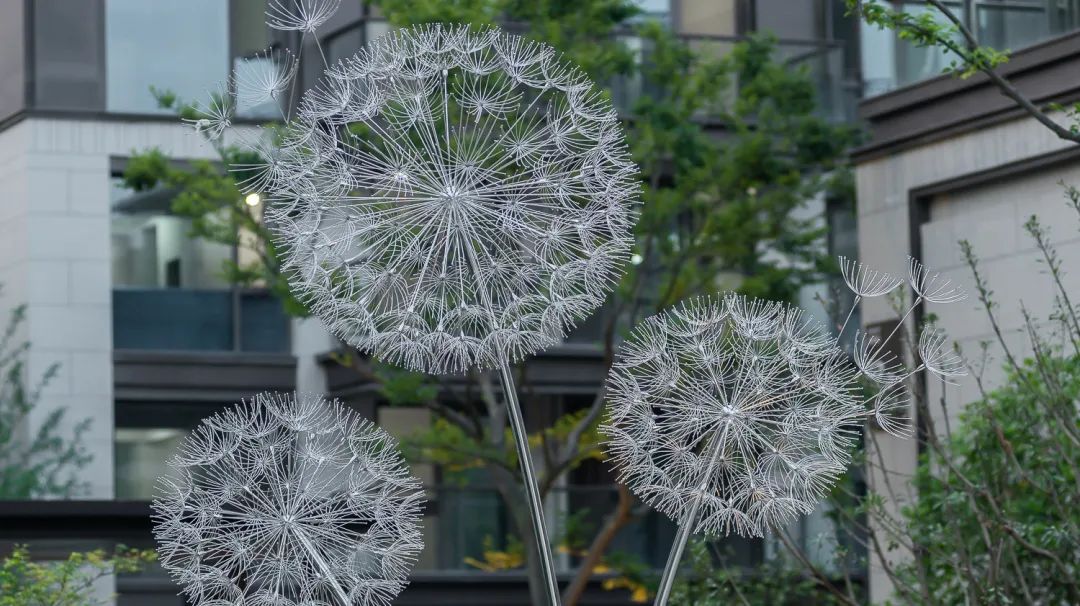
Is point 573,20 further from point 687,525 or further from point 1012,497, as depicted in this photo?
point 687,525

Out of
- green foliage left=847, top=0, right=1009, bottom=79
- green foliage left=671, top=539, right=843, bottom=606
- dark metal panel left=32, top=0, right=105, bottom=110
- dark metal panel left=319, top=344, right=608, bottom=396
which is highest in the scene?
dark metal panel left=32, top=0, right=105, bottom=110

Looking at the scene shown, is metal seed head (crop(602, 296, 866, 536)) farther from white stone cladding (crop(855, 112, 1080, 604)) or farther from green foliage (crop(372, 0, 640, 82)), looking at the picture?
green foliage (crop(372, 0, 640, 82))

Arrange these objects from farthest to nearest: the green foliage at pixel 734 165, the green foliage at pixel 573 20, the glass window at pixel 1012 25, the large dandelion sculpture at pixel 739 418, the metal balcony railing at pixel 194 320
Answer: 1. the metal balcony railing at pixel 194 320
2. the green foliage at pixel 734 165
3. the green foliage at pixel 573 20
4. the glass window at pixel 1012 25
5. the large dandelion sculpture at pixel 739 418

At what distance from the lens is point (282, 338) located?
23.1m

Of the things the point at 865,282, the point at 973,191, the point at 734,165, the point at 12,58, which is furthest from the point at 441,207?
the point at 12,58

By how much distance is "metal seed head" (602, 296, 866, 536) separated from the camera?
20.0 ft

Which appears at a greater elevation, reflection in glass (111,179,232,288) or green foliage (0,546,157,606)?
reflection in glass (111,179,232,288)

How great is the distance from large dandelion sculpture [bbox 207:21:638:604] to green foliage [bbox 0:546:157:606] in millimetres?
6972

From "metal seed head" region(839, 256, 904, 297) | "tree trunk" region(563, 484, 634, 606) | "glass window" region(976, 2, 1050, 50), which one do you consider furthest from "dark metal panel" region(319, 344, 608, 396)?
"metal seed head" region(839, 256, 904, 297)

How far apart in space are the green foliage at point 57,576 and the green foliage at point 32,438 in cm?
609

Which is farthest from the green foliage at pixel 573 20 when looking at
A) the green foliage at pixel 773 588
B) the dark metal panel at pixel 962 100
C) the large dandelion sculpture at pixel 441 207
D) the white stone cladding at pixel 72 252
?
the large dandelion sculpture at pixel 441 207

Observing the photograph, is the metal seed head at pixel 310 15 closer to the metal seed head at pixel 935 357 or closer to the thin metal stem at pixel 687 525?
the thin metal stem at pixel 687 525

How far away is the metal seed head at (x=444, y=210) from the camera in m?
6.49

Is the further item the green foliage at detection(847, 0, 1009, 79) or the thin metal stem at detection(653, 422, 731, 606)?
the green foliage at detection(847, 0, 1009, 79)
